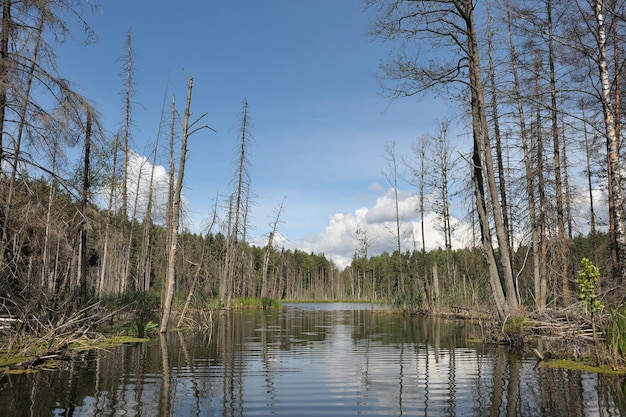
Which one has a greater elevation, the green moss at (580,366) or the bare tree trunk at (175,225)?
the bare tree trunk at (175,225)

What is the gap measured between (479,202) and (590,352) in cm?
696

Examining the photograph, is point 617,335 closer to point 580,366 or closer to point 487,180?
point 580,366

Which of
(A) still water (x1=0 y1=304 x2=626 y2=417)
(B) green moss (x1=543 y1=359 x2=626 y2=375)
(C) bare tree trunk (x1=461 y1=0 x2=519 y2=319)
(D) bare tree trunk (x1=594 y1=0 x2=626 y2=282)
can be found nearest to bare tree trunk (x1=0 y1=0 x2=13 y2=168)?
(A) still water (x1=0 y1=304 x2=626 y2=417)

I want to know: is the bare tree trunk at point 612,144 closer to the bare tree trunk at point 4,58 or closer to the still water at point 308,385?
the still water at point 308,385

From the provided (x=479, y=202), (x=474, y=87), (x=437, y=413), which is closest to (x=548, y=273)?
(x=479, y=202)

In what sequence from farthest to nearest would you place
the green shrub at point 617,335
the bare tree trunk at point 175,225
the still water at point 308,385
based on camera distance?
the bare tree trunk at point 175,225
the green shrub at point 617,335
the still water at point 308,385

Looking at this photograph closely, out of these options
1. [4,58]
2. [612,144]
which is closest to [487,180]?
[612,144]

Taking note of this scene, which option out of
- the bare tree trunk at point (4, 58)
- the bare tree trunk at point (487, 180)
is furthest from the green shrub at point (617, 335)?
the bare tree trunk at point (4, 58)

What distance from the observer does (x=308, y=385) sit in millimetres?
7539

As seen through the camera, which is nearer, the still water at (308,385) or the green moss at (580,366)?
the still water at (308,385)

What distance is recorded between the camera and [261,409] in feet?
19.5

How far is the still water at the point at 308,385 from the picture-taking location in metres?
5.85

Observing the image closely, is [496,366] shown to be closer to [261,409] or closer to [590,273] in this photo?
[590,273]

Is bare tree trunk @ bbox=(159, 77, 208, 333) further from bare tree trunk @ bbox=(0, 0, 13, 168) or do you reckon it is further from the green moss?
the green moss
